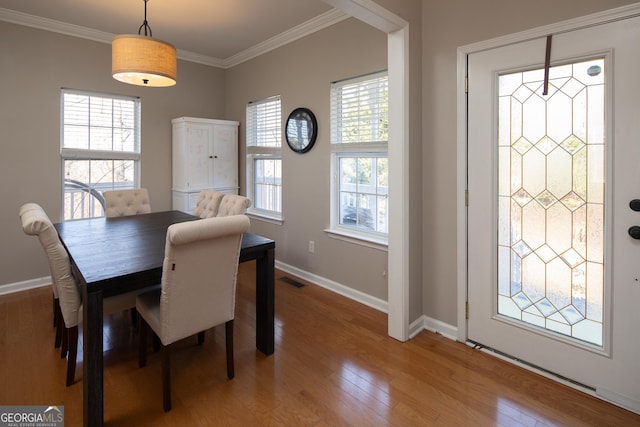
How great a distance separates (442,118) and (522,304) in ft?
Answer: 4.44

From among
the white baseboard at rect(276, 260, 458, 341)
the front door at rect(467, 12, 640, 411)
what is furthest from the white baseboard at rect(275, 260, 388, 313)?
the front door at rect(467, 12, 640, 411)

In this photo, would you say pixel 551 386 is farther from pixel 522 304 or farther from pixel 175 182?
pixel 175 182

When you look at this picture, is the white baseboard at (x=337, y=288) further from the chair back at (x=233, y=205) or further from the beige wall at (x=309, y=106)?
the chair back at (x=233, y=205)

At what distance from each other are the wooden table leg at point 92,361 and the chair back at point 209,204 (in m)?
1.76

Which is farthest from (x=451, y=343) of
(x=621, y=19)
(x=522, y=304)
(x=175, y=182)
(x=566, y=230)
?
(x=175, y=182)

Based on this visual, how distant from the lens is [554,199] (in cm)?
209

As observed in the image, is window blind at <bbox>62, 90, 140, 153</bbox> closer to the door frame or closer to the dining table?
the dining table

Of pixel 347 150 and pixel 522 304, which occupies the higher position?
pixel 347 150

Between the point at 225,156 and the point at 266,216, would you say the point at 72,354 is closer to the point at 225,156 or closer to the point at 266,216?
the point at 266,216

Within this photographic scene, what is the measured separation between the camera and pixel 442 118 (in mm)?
2559

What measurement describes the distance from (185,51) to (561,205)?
4.45 meters

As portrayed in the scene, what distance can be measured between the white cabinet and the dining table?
1.32 m

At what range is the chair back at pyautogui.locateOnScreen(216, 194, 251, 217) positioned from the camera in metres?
2.99

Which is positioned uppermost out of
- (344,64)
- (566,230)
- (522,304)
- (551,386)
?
(344,64)
